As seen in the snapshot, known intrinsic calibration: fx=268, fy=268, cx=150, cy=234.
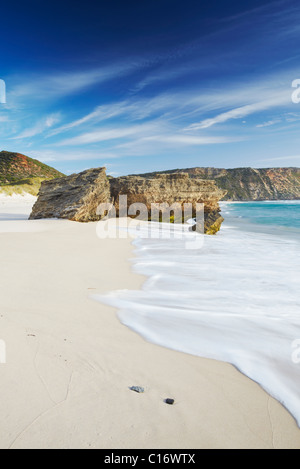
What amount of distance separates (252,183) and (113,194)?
4617 inches

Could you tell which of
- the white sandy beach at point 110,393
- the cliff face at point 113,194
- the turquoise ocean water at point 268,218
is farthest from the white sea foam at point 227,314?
the turquoise ocean water at point 268,218

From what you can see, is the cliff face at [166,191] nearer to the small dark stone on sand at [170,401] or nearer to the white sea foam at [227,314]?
the white sea foam at [227,314]

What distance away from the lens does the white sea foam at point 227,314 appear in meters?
2.17

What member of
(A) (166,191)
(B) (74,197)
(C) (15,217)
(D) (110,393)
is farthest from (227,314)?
(A) (166,191)

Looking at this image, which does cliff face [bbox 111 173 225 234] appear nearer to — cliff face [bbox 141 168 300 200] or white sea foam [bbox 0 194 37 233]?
white sea foam [bbox 0 194 37 233]

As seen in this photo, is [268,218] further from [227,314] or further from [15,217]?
[227,314]

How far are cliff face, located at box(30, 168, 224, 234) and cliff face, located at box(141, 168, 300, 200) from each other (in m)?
97.7

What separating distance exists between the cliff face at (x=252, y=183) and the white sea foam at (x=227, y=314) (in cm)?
11118

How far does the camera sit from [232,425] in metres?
1.47

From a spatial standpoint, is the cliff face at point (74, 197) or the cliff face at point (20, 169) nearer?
the cliff face at point (74, 197)

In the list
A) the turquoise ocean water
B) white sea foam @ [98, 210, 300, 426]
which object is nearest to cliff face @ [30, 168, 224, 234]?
the turquoise ocean water

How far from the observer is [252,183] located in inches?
4793

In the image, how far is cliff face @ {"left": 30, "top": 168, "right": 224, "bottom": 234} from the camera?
12.9m

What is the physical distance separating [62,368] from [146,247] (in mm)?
5836
